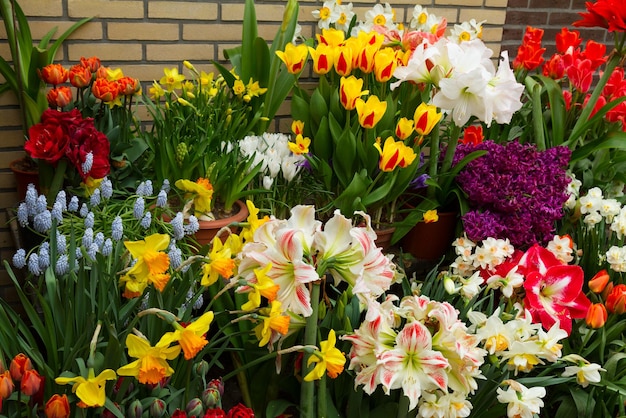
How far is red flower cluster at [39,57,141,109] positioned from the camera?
1748mm

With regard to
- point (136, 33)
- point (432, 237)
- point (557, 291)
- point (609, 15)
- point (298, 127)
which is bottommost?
point (432, 237)

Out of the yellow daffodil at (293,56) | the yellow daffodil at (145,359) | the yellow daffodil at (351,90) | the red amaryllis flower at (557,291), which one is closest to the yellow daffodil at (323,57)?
the yellow daffodil at (293,56)

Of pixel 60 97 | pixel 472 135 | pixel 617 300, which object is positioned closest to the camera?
pixel 617 300

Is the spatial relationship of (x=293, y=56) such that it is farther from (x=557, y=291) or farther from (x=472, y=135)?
(x=557, y=291)

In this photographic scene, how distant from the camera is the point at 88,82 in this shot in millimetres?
1818

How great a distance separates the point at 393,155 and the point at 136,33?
986 mm

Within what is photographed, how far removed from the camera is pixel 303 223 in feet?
3.70

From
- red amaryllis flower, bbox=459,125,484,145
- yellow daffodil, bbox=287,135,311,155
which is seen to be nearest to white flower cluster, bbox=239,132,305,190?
yellow daffodil, bbox=287,135,311,155

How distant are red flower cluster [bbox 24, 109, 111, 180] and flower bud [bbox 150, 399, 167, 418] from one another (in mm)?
756

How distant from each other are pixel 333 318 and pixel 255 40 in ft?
3.54

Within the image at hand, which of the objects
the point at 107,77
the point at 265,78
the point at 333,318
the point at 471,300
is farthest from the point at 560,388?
the point at 107,77

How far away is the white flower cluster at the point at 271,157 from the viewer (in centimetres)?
183

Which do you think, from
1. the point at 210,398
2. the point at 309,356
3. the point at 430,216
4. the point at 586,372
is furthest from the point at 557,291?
the point at 210,398

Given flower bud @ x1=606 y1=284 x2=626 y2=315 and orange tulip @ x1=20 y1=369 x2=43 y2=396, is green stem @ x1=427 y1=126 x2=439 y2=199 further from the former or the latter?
orange tulip @ x1=20 y1=369 x2=43 y2=396
